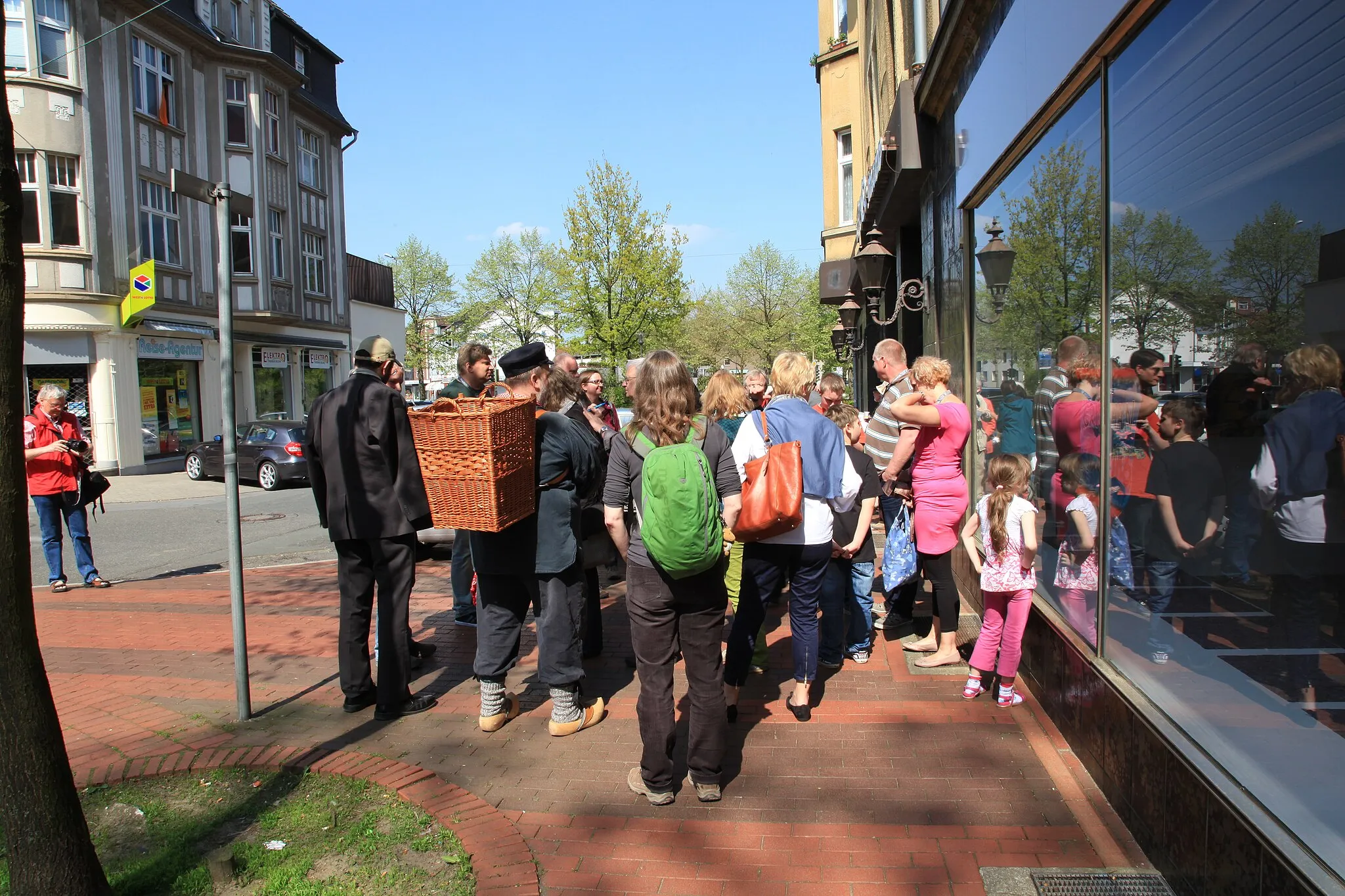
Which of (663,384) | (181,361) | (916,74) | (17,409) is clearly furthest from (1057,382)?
(181,361)

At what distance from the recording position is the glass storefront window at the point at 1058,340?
13.9 ft

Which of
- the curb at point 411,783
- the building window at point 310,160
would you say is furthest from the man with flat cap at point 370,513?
the building window at point 310,160

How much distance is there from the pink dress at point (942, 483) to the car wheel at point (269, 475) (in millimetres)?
16117

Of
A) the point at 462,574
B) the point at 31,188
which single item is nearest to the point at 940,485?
the point at 462,574

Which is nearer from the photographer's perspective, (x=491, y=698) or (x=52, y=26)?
(x=491, y=698)

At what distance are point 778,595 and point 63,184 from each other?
22.6 meters

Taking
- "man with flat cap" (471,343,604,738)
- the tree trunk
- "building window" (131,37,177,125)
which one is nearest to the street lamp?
"man with flat cap" (471,343,604,738)

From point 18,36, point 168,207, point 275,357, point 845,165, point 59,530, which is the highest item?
point 18,36

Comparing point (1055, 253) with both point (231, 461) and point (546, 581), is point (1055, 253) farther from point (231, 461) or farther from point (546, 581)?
point (231, 461)

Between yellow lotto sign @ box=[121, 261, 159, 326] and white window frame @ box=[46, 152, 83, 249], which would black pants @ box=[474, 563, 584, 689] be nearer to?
yellow lotto sign @ box=[121, 261, 159, 326]

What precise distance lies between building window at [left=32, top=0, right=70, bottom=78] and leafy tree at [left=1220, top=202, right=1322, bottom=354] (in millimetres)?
24642

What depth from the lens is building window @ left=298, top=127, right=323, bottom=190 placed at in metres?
31.3

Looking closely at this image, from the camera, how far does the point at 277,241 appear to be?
96.3 ft

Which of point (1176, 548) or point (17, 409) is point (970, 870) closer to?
point (1176, 548)
